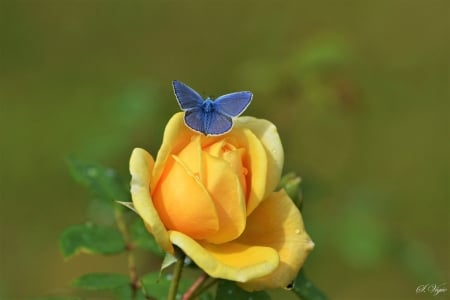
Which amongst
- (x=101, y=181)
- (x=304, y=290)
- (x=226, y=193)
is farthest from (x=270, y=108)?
(x=226, y=193)

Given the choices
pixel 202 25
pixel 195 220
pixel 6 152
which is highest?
pixel 195 220

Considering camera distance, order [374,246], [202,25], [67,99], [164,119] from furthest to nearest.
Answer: [202,25]
[67,99]
[164,119]
[374,246]

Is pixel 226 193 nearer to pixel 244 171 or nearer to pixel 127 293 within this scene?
pixel 244 171

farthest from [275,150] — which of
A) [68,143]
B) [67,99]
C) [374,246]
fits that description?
[67,99]

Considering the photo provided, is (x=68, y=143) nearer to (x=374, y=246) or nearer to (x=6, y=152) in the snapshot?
(x=6, y=152)

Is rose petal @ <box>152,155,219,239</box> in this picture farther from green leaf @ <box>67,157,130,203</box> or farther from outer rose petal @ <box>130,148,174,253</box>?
green leaf @ <box>67,157,130,203</box>

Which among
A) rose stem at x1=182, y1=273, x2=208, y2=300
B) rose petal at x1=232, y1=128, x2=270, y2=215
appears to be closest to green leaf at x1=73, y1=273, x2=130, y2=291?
rose stem at x1=182, y1=273, x2=208, y2=300

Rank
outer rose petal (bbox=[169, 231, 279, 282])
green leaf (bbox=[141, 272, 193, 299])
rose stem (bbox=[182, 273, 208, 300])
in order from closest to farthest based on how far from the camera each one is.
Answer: outer rose petal (bbox=[169, 231, 279, 282])
rose stem (bbox=[182, 273, 208, 300])
green leaf (bbox=[141, 272, 193, 299])
